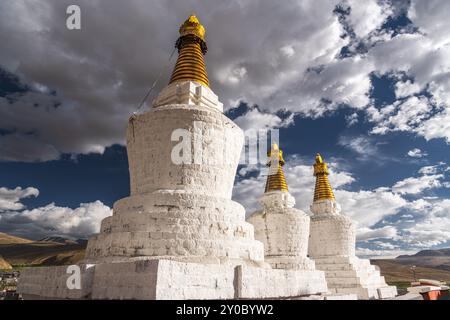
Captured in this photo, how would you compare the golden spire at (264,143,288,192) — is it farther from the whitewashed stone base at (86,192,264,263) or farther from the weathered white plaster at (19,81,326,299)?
the whitewashed stone base at (86,192,264,263)

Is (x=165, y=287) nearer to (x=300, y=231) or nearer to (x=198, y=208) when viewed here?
(x=198, y=208)

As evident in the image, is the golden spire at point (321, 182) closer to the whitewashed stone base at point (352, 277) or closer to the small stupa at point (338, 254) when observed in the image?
the small stupa at point (338, 254)

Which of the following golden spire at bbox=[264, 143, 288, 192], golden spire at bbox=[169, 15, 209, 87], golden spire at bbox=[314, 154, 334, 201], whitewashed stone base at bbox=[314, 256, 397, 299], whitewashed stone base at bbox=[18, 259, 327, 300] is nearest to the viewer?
whitewashed stone base at bbox=[18, 259, 327, 300]

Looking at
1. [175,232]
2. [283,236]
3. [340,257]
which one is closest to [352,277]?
A: [340,257]

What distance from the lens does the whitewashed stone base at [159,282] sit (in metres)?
7.88

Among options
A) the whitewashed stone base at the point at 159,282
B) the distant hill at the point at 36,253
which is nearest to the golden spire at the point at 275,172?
the whitewashed stone base at the point at 159,282

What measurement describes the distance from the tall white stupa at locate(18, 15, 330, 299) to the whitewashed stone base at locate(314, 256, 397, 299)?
393 inches

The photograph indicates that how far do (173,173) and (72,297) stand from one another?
499 cm

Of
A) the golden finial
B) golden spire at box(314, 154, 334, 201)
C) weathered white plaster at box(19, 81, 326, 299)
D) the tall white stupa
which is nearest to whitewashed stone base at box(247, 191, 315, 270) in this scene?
the tall white stupa

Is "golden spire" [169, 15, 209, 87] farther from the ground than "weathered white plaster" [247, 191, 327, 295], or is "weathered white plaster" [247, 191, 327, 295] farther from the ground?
"golden spire" [169, 15, 209, 87]

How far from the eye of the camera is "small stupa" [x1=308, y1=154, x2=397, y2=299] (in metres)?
23.8

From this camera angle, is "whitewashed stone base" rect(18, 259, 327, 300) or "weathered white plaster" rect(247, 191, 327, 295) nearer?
"whitewashed stone base" rect(18, 259, 327, 300)

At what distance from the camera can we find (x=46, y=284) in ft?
33.3
